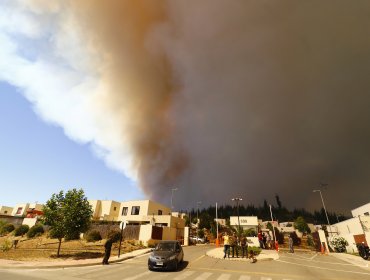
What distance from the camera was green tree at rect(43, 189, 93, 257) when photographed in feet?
63.0

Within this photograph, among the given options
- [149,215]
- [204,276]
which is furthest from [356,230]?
[204,276]

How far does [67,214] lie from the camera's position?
767 inches

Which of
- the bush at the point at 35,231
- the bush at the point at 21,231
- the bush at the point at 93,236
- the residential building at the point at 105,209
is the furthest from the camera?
the residential building at the point at 105,209

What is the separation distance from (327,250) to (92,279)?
33787 millimetres

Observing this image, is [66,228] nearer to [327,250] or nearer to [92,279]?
[92,279]

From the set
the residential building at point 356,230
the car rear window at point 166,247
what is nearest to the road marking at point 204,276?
the car rear window at point 166,247

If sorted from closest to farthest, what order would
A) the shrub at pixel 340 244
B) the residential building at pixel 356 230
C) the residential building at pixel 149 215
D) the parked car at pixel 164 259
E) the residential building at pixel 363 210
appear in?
the parked car at pixel 164 259, the residential building at pixel 356 230, the shrub at pixel 340 244, the residential building at pixel 149 215, the residential building at pixel 363 210

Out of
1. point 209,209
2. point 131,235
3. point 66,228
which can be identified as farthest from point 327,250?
point 209,209

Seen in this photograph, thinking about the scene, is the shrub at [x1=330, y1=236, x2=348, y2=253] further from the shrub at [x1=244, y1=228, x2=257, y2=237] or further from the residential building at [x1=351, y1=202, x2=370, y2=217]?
the shrub at [x1=244, y1=228, x2=257, y2=237]

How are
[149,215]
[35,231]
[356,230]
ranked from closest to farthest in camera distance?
1. [35,231]
2. [356,230]
3. [149,215]

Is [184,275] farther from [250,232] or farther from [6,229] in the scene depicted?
[250,232]

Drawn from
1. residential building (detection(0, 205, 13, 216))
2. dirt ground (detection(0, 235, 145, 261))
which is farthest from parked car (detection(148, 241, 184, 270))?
residential building (detection(0, 205, 13, 216))

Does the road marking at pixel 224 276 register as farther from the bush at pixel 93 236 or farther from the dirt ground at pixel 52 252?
the bush at pixel 93 236

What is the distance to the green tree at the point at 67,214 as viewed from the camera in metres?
19.2
